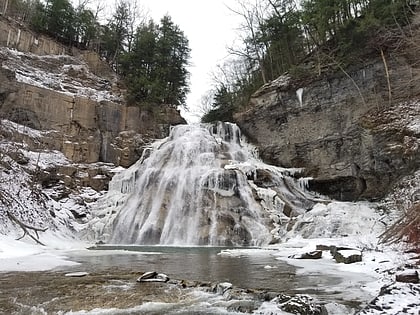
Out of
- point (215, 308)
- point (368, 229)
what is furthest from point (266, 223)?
point (215, 308)

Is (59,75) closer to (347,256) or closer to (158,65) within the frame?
(158,65)

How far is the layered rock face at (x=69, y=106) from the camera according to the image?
21.0m

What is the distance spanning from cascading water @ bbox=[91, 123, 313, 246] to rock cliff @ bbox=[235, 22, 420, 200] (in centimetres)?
190

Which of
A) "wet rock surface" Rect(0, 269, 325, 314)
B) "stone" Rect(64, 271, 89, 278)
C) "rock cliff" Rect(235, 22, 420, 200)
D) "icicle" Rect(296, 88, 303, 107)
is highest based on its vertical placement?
"icicle" Rect(296, 88, 303, 107)

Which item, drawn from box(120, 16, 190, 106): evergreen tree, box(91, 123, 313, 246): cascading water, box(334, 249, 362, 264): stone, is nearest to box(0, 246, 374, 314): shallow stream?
box(334, 249, 362, 264): stone

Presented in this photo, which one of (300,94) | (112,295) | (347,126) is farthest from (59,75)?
(112,295)

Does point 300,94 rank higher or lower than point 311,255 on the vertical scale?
higher

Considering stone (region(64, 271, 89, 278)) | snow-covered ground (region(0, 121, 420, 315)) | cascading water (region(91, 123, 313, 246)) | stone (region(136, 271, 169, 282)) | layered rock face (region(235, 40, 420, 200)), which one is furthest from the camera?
layered rock face (region(235, 40, 420, 200))

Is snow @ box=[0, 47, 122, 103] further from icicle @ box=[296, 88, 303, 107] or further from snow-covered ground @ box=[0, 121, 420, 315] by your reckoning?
icicle @ box=[296, 88, 303, 107]

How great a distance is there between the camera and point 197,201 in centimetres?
1675

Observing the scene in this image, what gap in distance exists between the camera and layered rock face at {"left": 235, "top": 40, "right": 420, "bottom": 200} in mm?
16719

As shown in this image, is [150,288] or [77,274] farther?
[77,274]

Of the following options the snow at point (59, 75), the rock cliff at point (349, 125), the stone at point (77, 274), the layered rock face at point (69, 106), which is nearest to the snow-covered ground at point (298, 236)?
the stone at point (77, 274)

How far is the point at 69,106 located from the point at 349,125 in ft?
50.6
